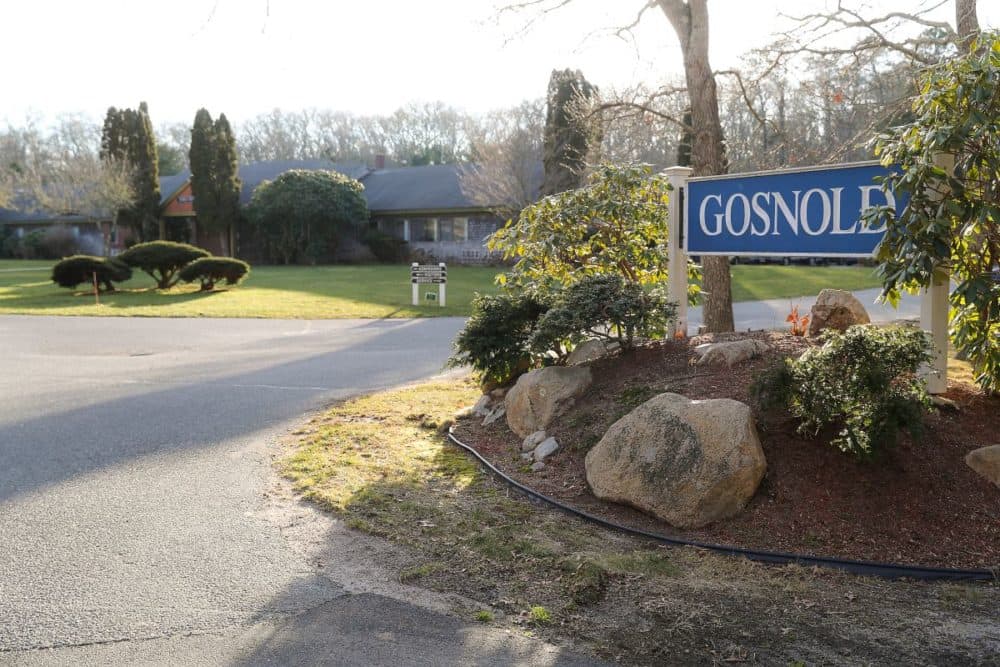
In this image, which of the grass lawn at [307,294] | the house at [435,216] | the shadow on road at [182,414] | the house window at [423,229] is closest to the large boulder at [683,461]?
the shadow on road at [182,414]

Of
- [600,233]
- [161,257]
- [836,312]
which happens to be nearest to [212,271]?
[161,257]

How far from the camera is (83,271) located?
25.5 meters

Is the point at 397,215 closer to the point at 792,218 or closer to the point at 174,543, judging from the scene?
the point at 792,218

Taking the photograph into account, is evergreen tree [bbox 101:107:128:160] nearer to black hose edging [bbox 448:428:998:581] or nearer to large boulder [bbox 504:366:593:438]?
large boulder [bbox 504:366:593:438]

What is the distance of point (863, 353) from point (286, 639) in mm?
3498

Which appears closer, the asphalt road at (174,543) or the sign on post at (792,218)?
the asphalt road at (174,543)

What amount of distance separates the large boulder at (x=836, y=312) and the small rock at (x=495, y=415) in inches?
107

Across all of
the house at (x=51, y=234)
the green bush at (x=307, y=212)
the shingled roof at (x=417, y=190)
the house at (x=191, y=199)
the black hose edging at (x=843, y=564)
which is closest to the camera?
the black hose edging at (x=843, y=564)

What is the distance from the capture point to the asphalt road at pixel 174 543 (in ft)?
11.8

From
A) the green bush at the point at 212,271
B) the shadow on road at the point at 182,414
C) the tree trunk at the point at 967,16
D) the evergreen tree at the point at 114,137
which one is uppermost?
the evergreen tree at the point at 114,137

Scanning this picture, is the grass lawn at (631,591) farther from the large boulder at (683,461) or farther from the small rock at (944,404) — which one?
the small rock at (944,404)

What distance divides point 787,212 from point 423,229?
129 ft

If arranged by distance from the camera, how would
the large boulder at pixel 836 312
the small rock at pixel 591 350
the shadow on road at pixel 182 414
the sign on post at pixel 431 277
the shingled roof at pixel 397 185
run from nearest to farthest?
the shadow on road at pixel 182 414 → the large boulder at pixel 836 312 → the small rock at pixel 591 350 → the sign on post at pixel 431 277 → the shingled roof at pixel 397 185

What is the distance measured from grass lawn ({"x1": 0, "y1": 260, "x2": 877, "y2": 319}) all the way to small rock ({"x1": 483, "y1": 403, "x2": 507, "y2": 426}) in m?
12.8
